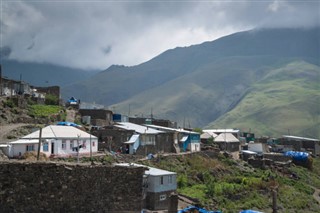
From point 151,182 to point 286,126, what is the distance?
139m

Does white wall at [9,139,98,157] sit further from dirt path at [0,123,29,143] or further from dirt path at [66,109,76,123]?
dirt path at [66,109,76,123]

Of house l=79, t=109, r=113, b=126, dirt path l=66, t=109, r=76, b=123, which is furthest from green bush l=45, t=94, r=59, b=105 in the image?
house l=79, t=109, r=113, b=126

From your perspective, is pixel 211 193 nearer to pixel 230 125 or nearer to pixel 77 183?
pixel 77 183

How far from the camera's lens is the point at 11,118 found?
46.6 meters

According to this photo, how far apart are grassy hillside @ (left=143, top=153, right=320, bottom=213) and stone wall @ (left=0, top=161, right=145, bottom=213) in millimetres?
23885

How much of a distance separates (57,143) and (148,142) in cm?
1478

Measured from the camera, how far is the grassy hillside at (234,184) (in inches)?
1547

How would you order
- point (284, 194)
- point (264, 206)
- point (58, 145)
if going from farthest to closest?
point (284, 194) → point (264, 206) → point (58, 145)

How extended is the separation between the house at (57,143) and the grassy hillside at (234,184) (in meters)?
6.96

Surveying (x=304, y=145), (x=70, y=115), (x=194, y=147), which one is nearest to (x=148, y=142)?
(x=194, y=147)

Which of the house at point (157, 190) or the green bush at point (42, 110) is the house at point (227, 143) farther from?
the house at point (157, 190)

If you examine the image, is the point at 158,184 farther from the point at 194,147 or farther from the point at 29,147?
the point at 194,147

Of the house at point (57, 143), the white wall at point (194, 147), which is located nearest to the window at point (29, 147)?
the house at point (57, 143)

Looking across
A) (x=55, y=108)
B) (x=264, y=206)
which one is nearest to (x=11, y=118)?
(x=55, y=108)
